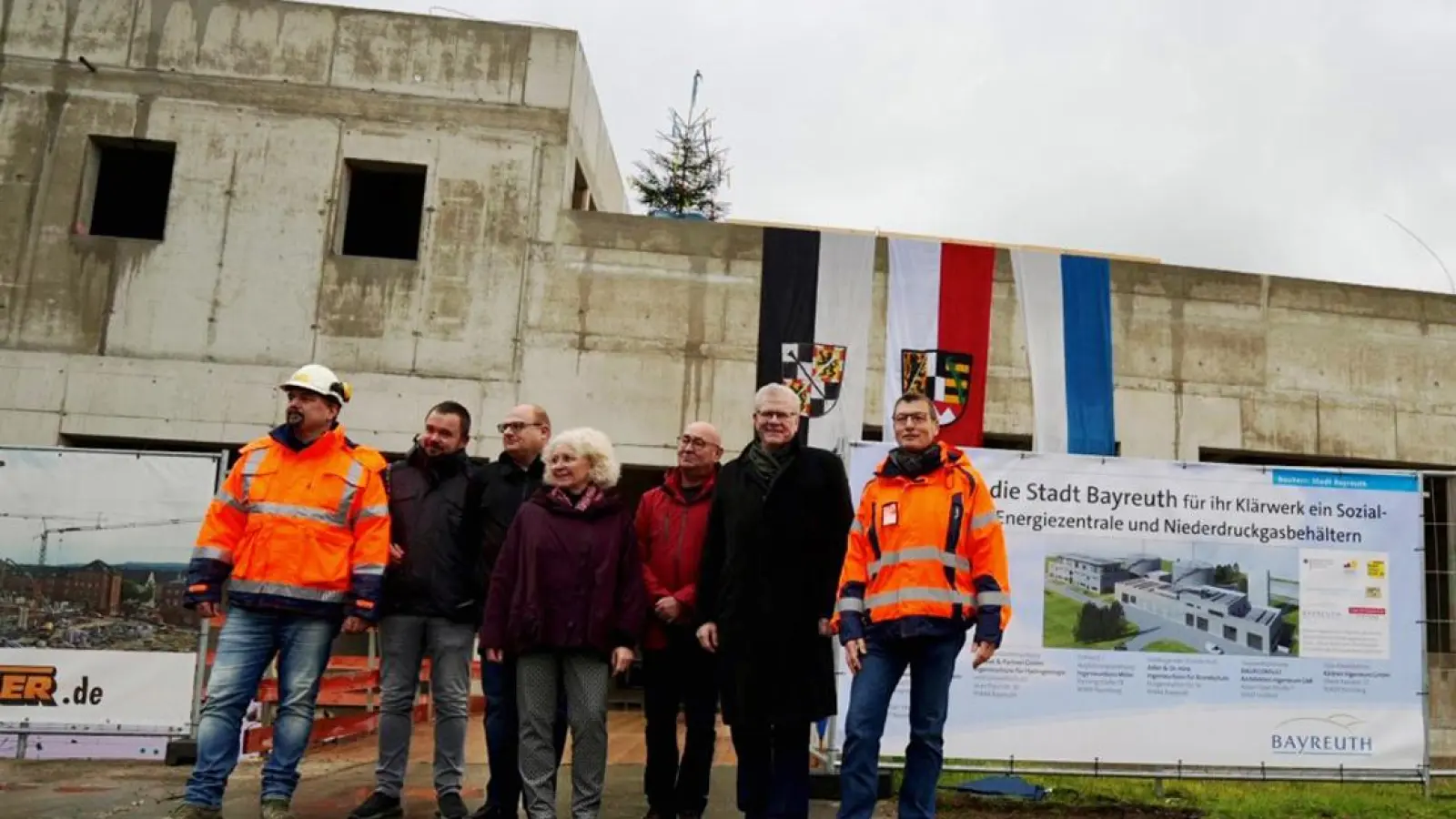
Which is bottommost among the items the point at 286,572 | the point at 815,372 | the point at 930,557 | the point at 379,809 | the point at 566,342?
the point at 379,809

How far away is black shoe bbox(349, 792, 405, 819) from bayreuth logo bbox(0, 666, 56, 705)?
3.85 m

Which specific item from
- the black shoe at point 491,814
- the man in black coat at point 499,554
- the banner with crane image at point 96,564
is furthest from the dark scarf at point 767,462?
the banner with crane image at point 96,564

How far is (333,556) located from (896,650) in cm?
241

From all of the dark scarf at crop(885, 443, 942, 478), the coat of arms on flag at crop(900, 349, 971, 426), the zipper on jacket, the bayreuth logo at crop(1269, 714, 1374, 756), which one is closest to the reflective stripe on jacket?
the dark scarf at crop(885, 443, 942, 478)

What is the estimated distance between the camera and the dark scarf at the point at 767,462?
16.4ft

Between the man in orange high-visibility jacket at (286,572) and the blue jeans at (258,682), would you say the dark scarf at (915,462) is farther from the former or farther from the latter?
the blue jeans at (258,682)

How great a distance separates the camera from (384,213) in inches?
657

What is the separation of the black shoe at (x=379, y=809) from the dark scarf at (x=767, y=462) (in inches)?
87.7

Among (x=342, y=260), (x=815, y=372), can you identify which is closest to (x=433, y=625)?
(x=815, y=372)

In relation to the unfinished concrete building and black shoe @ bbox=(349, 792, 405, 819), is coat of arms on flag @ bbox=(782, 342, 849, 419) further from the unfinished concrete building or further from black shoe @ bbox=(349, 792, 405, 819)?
black shoe @ bbox=(349, 792, 405, 819)

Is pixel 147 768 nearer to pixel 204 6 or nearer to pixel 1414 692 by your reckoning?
pixel 1414 692

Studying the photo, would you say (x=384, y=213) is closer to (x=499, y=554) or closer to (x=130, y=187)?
(x=130, y=187)

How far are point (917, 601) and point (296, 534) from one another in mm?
2604

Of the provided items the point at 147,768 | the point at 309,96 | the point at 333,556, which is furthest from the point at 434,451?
the point at 309,96
